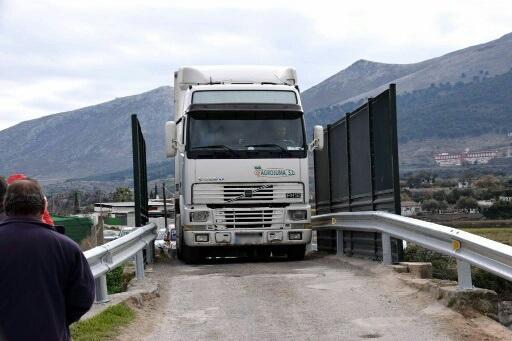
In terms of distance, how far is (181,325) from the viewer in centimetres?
853

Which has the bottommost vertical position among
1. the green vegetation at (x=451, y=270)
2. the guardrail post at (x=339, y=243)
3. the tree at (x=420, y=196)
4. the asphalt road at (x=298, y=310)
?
the green vegetation at (x=451, y=270)

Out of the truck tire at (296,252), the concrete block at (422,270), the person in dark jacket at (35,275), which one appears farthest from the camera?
the truck tire at (296,252)

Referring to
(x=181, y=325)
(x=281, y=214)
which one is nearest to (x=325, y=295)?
(x=181, y=325)

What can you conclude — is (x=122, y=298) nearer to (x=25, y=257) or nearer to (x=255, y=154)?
(x=25, y=257)

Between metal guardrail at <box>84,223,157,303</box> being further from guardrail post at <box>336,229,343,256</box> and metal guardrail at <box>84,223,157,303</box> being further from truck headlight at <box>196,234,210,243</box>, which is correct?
guardrail post at <box>336,229,343,256</box>

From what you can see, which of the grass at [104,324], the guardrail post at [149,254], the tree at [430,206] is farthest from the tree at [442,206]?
the grass at [104,324]

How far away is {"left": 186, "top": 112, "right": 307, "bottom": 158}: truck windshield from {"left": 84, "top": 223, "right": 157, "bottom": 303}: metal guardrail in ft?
7.18

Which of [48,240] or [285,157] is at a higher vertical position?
[285,157]

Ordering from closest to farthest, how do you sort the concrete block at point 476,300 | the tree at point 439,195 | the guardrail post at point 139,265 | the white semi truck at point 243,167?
the concrete block at point 476,300 → the guardrail post at point 139,265 → the white semi truck at point 243,167 → the tree at point 439,195

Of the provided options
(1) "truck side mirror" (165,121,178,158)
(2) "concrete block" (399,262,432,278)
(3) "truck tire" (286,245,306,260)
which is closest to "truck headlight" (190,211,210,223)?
(1) "truck side mirror" (165,121,178,158)

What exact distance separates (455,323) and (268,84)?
31.1 feet

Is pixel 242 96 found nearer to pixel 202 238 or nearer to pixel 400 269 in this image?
pixel 202 238

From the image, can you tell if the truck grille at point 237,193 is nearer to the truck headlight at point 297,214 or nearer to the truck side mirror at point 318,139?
the truck headlight at point 297,214

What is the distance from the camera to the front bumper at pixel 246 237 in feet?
51.2
